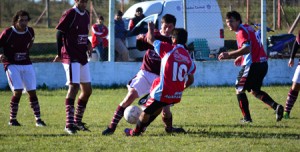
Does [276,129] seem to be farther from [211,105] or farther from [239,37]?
[211,105]

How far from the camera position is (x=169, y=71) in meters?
8.82

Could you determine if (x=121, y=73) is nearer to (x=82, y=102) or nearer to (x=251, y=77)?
(x=251, y=77)

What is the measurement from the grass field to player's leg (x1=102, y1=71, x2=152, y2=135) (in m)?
0.15

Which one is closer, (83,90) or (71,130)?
(71,130)

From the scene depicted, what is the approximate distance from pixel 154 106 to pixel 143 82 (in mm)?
738

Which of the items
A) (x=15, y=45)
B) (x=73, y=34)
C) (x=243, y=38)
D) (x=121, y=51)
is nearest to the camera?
(x=73, y=34)

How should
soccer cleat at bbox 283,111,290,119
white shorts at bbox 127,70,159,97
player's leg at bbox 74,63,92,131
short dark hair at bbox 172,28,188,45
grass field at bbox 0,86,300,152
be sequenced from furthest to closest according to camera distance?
soccer cleat at bbox 283,111,290,119
player's leg at bbox 74,63,92,131
white shorts at bbox 127,70,159,97
short dark hair at bbox 172,28,188,45
grass field at bbox 0,86,300,152

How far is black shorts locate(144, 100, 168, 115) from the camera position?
894cm

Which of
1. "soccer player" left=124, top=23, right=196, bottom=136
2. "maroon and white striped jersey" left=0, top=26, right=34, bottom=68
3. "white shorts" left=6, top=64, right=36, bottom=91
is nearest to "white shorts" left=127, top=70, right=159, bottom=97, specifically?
"soccer player" left=124, top=23, right=196, bottom=136

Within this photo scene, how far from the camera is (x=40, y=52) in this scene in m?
22.5

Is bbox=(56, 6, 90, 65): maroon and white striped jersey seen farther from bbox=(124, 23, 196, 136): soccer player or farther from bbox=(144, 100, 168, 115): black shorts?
bbox=(144, 100, 168, 115): black shorts

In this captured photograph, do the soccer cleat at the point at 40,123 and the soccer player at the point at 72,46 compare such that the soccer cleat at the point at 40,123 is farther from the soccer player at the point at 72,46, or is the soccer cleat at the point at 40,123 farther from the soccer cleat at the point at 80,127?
the soccer player at the point at 72,46

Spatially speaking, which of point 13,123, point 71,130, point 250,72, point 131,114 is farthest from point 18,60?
point 250,72

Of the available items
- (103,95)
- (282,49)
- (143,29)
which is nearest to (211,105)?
(103,95)
